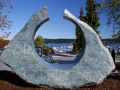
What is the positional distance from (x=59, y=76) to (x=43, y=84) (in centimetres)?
60

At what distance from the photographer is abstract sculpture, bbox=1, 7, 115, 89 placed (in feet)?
24.0

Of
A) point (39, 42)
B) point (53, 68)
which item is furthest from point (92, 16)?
point (53, 68)

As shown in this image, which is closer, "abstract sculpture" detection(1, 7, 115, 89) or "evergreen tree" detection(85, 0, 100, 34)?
"abstract sculpture" detection(1, 7, 115, 89)

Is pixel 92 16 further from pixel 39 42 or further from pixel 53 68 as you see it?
pixel 53 68

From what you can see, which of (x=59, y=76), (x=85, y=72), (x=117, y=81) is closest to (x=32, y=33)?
(x=59, y=76)

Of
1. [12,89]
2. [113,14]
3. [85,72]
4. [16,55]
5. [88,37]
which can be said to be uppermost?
[113,14]

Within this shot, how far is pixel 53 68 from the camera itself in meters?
7.64

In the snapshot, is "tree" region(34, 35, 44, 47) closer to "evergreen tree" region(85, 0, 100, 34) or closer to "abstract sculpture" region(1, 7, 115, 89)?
"evergreen tree" region(85, 0, 100, 34)

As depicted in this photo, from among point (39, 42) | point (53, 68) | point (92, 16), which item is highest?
point (92, 16)

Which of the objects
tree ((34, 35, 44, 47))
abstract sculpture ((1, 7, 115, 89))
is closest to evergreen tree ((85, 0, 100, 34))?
tree ((34, 35, 44, 47))

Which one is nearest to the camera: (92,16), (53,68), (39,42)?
(53,68)

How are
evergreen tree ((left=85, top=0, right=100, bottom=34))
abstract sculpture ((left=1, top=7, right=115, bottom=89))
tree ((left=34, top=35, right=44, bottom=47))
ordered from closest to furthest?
abstract sculpture ((left=1, top=7, right=115, bottom=89)) < evergreen tree ((left=85, top=0, right=100, bottom=34)) < tree ((left=34, top=35, right=44, bottom=47))

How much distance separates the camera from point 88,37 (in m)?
7.50

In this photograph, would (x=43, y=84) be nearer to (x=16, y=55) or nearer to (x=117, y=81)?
(x=16, y=55)
